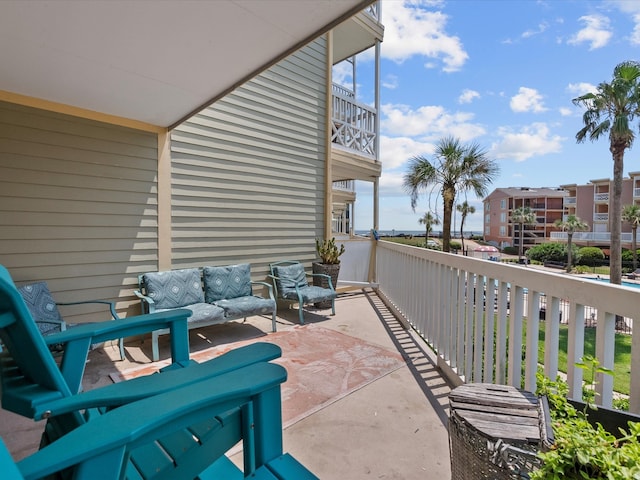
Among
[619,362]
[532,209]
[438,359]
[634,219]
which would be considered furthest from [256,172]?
[532,209]

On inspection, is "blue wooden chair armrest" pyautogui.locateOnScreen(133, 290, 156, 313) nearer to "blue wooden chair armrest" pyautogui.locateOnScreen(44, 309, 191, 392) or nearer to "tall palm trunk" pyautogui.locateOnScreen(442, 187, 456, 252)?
"blue wooden chair armrest" pyautogui.locateOnScreen(44, 309, 191, 392)

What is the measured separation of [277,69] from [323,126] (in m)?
1.25

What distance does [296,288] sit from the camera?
4879mm

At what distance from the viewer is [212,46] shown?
2236 mm

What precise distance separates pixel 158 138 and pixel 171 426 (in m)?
3.96

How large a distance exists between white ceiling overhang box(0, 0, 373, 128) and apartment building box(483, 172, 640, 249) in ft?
147

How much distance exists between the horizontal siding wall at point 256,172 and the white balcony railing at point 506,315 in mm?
2337

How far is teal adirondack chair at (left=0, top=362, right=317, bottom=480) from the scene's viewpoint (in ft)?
2.34

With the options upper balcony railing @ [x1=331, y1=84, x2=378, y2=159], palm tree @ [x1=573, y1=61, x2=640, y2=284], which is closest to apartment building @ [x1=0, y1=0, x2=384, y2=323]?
upper balcony railing @ [x1=331, y1=84, x2=378, y2=159]

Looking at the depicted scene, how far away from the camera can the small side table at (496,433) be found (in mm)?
1056

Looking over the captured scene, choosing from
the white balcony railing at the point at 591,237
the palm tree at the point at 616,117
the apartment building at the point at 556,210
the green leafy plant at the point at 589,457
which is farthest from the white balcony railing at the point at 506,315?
the white balcony railing at the point at 591,237

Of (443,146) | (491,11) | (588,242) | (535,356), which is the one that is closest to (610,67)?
(443,146)

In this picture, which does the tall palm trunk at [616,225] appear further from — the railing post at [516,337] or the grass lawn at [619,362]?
the railing post at [516,337]

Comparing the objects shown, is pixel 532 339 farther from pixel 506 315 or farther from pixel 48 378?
pixel 48 378
